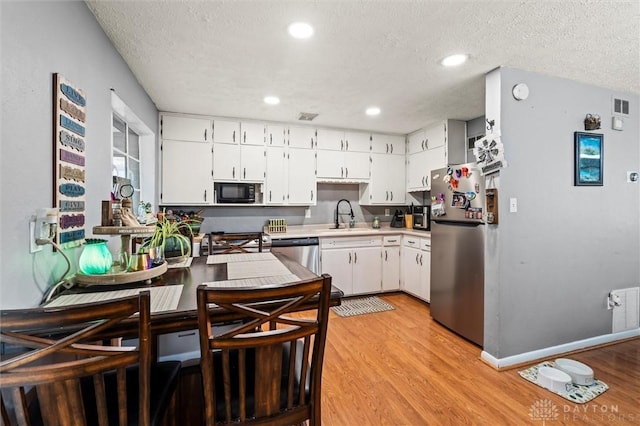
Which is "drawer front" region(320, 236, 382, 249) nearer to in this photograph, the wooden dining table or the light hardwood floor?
the light hardwood floor

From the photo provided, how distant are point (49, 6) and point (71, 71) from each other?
0.27 m

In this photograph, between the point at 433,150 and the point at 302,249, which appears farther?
the point at 433,150

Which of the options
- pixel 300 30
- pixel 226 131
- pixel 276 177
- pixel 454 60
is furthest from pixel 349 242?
pixel 300 30

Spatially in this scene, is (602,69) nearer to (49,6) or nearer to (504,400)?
(504,400)

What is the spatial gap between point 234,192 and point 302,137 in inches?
46.6

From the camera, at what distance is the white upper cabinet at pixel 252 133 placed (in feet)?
12.4

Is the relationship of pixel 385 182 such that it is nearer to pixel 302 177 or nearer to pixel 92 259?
pixel 302 177

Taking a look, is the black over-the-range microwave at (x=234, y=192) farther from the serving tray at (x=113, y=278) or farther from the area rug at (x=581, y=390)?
the area rug at (x=581, y=390)

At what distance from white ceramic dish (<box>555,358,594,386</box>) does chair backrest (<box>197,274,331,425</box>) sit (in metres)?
2.13

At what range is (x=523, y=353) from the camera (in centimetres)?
240

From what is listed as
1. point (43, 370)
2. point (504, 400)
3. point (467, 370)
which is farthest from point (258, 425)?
point (467, 370)

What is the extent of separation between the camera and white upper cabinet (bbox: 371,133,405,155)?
4.41m

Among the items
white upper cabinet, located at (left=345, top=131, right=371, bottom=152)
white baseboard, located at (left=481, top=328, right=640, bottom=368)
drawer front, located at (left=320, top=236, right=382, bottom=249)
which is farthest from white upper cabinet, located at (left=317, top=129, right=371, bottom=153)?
white baseboard, located at (left=481, top=328, right=640, bottom=368)

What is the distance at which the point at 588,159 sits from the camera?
2.60 meters
